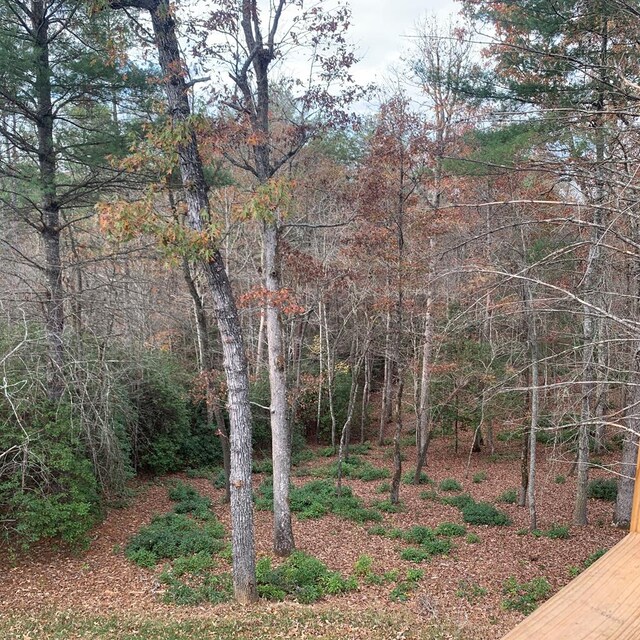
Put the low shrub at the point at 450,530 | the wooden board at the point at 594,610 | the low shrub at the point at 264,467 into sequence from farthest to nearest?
1. the low shrub at the point at 264,467
2. the low shrub at the point at 450,530
3. the wooden board at the point at 594,610

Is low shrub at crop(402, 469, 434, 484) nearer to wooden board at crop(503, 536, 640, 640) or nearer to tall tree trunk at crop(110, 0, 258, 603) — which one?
tall tree trunk at crop(110, 0, 258, 603)

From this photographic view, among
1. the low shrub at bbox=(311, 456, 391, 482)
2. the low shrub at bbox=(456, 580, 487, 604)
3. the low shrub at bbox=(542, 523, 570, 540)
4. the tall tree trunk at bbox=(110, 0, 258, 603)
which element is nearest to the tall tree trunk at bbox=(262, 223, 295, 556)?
the tall tree trunk at bbox=(110, 0, 258, 603)

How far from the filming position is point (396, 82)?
13.7 m

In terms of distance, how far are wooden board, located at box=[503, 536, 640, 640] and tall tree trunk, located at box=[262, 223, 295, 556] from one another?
865cm

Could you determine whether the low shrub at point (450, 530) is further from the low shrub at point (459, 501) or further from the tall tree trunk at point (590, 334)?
the tall tree trunk at point (590, 334)

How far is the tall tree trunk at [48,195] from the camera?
8938 mm

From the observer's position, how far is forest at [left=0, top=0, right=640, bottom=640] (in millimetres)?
6152

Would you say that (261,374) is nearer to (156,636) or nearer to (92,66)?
(92,66)

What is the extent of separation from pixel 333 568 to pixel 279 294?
4.89m

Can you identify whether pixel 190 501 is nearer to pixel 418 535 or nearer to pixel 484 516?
pixel 418 535

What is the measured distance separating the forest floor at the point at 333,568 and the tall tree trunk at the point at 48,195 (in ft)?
10.8

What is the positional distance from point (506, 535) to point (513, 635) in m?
11.9

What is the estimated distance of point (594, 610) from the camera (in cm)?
70

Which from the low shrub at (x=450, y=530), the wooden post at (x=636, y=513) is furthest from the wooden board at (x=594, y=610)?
the low shrub at (x=450, y=530)
